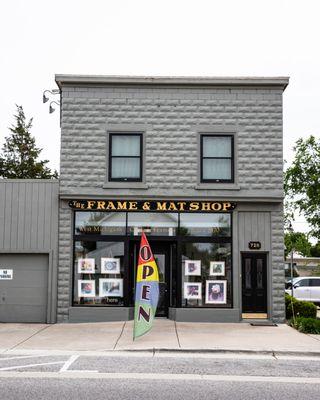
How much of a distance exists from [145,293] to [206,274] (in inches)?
167

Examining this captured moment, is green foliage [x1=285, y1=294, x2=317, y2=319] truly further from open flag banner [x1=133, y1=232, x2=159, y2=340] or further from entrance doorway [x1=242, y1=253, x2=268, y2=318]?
open flag banner [x1=133, y1=232, x2=159, y2=340]

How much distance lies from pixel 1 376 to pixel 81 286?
27.0 feet

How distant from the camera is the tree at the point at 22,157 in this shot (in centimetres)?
5122

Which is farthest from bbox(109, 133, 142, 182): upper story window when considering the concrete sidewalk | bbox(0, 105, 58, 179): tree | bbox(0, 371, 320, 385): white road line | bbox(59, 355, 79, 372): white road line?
bbox(0, 105, 58, 179): tree

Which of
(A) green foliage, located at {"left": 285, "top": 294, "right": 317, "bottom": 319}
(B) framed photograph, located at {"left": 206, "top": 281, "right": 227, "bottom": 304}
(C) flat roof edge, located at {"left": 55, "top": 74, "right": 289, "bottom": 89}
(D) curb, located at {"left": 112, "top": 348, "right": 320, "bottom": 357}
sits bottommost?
(D) curb, located at {"left": 112, "top": 348, "right": 320, "bottom": 357}

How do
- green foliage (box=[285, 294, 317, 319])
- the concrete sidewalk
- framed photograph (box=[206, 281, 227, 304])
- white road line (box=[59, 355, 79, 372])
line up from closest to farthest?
white road line (box=[59, 355, 79, 372]) < the concrete sidewalk < framed photograph (box=[206, 281, 227, 304]) < green foliage (box=[285, 294, 317, 319])

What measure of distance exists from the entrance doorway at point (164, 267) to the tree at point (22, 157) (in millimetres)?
34607

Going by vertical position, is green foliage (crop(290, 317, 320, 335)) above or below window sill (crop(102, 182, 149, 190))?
below

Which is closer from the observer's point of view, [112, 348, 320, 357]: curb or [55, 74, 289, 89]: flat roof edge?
[112, 348, 320, 357]: curb

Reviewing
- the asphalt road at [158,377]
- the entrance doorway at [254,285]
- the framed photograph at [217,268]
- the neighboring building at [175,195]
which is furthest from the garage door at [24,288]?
the entrance doorway at [254,285]

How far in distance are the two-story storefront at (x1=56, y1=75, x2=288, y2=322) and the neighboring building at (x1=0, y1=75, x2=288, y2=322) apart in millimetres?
32

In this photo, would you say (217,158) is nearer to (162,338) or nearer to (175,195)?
(175,195)

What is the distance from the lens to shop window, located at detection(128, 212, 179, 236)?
17.3 metres

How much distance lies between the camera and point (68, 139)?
1759 cm
